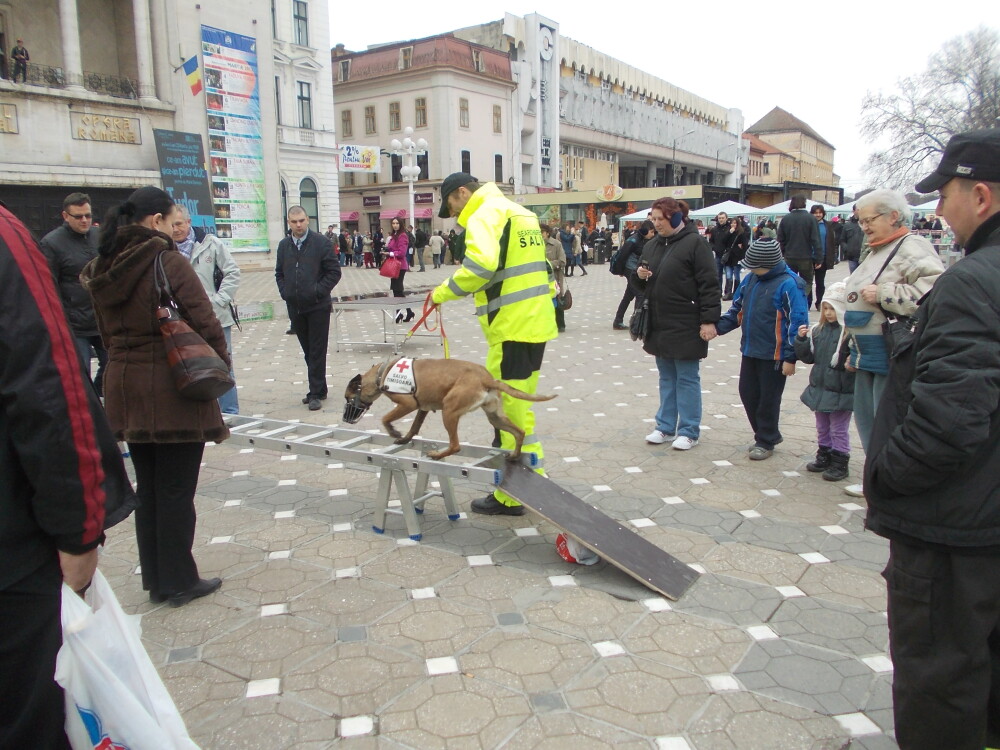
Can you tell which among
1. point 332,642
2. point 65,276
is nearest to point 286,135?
point 65,276

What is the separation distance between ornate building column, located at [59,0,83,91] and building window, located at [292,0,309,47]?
1399cm

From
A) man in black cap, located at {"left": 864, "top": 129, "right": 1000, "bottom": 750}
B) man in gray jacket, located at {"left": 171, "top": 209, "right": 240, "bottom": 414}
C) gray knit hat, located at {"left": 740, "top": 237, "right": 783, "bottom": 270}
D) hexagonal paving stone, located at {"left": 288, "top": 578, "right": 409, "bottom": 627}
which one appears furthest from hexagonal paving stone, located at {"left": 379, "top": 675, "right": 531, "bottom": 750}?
man in gray jacket, located at {"left": 171, "top": 209, "right": 240, "bottom": 414}

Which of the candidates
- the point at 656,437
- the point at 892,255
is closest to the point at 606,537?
the point at 892,255

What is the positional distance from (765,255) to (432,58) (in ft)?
146

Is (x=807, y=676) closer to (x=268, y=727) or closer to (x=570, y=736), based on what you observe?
(x=570, y=736)

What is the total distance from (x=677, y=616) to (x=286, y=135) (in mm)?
35399

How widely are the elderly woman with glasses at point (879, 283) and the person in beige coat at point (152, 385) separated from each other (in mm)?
3507

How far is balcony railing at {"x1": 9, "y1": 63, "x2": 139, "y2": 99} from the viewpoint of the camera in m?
22.6

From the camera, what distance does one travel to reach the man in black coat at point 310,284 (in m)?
7.36

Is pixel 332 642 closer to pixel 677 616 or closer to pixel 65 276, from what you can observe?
pixel 677 616

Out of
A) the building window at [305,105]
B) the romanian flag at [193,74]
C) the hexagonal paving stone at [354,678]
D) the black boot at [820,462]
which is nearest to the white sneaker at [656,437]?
the black boot at [820,462]

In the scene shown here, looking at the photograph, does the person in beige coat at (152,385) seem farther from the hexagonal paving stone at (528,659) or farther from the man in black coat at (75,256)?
the man in black coat at (75,256)

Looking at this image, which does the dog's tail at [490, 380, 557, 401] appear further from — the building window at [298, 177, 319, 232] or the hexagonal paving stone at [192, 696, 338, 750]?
the building window at [298, 177, 319, 232]

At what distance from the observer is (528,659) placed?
10.2 ft
